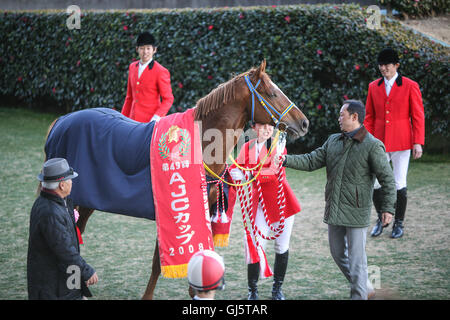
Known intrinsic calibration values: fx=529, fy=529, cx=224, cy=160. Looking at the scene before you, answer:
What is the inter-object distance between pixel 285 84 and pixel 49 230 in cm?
654

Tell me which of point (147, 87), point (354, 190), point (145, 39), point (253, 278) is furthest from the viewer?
point (147, 87)

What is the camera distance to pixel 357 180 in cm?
376

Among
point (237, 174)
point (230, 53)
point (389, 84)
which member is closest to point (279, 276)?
point (237, 174)

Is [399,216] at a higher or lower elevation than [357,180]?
lower

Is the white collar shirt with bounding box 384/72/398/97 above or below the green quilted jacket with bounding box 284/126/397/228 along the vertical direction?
above

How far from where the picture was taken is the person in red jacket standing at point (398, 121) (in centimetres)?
568

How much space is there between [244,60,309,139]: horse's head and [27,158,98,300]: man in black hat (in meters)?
1.44

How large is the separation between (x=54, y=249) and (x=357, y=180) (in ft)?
6.83

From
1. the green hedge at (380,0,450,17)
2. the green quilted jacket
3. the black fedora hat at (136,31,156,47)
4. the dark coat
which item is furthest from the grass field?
the green hedge at (380,0,450,17)

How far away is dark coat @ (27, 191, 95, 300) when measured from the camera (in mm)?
3064

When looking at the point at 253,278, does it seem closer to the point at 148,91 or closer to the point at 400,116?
the point at 400,116

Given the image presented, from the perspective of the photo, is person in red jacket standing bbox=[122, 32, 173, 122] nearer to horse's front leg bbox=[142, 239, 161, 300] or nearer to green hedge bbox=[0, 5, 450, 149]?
horse's front leg bbox=[142, 239, 161, 300]

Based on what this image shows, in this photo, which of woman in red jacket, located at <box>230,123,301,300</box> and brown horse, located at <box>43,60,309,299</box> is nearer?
brown horse, located at <box>43,60,309,299</box>

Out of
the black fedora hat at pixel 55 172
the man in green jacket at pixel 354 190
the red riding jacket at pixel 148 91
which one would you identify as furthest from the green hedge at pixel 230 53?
the black fedora hat at pixel 55 172
